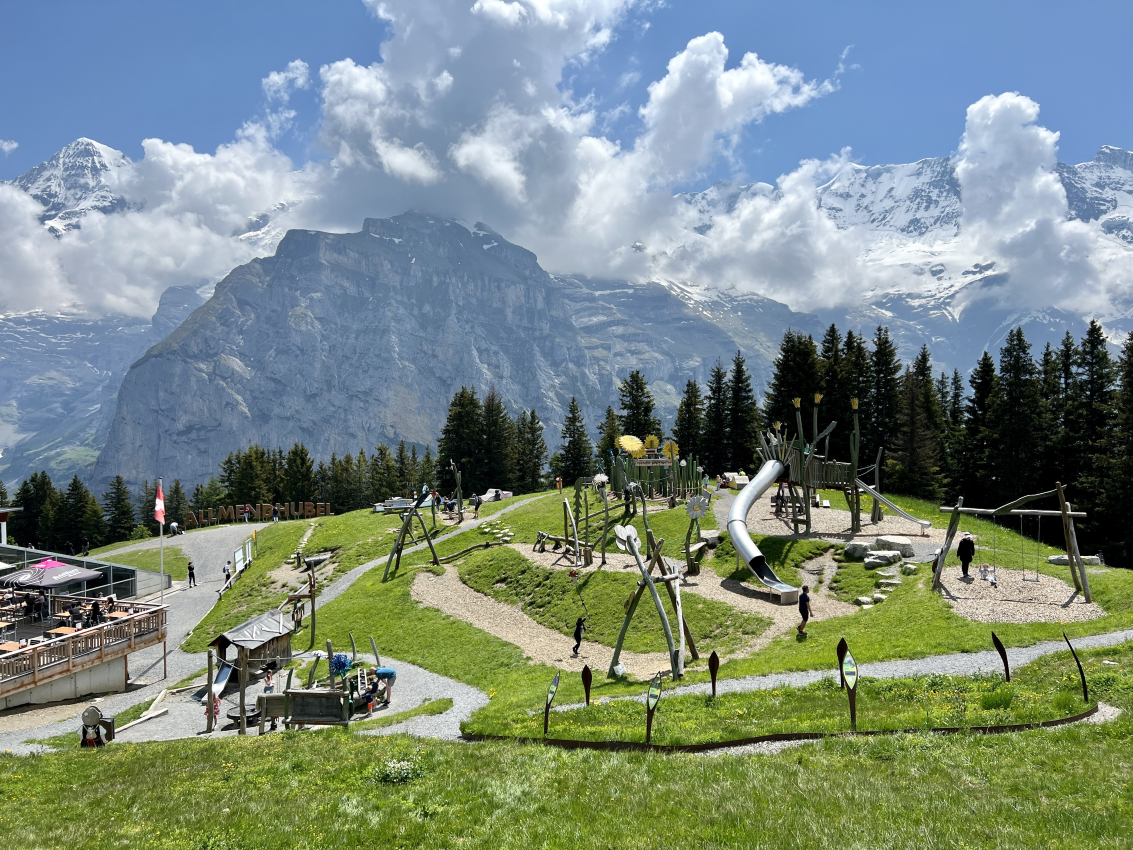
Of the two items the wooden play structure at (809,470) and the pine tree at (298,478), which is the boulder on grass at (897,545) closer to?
the wooden play structure at (809,470)

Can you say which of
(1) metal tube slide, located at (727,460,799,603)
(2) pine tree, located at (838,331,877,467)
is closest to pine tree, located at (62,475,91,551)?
(1) metal tube slide, located at (727,460,799,603)

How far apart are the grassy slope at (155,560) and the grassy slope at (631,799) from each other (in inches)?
2032

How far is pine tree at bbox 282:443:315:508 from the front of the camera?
103 meters

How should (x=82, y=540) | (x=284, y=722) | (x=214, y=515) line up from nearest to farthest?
(x=284, y=722) → (x=214, y=515) → (x=82, y=540)

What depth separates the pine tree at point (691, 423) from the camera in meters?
88.1

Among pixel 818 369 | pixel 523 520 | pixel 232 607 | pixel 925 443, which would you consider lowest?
pixel 232 607

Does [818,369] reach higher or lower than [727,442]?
higher

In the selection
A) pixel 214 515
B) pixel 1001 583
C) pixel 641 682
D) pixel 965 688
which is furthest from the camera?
pixel 214 515

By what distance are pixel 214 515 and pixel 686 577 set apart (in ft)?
Result: 257

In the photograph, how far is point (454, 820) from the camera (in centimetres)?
1117

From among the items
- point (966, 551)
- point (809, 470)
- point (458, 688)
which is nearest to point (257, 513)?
point (458, 688)

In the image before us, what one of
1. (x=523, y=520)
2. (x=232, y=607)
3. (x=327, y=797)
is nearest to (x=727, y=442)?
(x=523, y=520)

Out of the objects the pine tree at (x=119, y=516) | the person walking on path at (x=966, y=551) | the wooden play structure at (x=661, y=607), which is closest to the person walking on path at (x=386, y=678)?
the wooden play structure at (x=661, y=607)

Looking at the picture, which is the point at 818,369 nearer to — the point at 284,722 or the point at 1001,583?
the point at 1001,583
